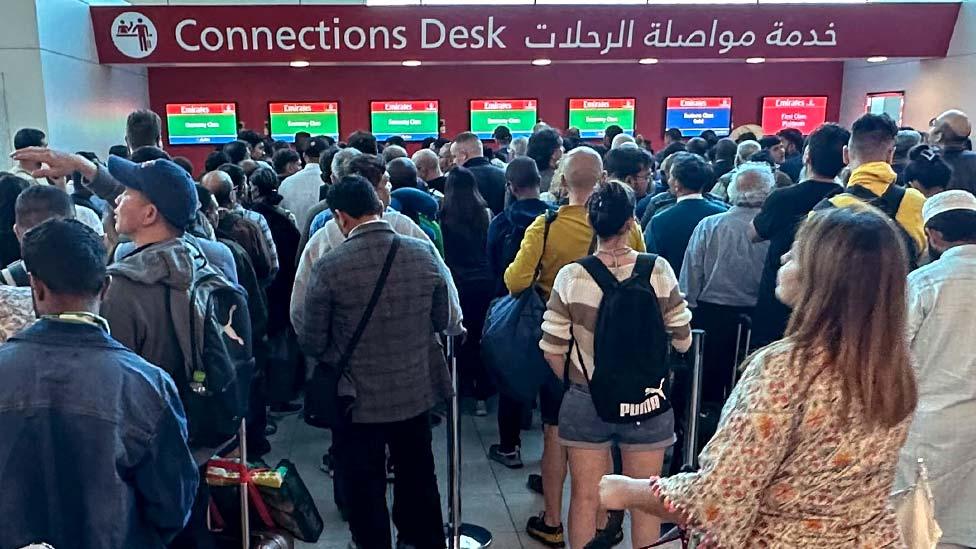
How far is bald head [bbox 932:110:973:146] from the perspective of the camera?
16.5 feet

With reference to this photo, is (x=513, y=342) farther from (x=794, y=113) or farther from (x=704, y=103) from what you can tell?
(x=794, y=113)

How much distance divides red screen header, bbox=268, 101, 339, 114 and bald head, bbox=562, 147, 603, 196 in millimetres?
9305

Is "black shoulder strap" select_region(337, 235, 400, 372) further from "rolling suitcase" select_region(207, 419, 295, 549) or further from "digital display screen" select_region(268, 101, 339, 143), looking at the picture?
"digital display screen" select_region(268, 101, 339, 143)

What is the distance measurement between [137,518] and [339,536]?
1.88 meters

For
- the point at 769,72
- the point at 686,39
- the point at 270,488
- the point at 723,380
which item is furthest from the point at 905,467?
the point at 769,72

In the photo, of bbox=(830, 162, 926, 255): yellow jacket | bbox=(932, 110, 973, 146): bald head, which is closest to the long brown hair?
bbox=(830, 162, 926, 255): yellow jacket

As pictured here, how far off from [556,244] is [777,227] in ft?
3.45

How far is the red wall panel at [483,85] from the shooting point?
11906 millimetres

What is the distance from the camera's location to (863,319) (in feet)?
5.07

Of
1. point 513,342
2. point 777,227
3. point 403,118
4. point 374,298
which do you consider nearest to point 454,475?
point 513,342

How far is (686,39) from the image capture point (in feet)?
32.9

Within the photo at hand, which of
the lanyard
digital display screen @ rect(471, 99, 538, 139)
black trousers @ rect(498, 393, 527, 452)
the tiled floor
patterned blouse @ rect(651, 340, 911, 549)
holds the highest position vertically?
digital display screen @ rect(471, 99, 538, 139)

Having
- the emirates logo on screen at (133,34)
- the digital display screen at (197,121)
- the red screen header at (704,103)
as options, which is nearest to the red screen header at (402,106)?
the digital display screen at (197,121)

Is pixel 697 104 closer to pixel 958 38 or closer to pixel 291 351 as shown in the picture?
pixel 958 38
